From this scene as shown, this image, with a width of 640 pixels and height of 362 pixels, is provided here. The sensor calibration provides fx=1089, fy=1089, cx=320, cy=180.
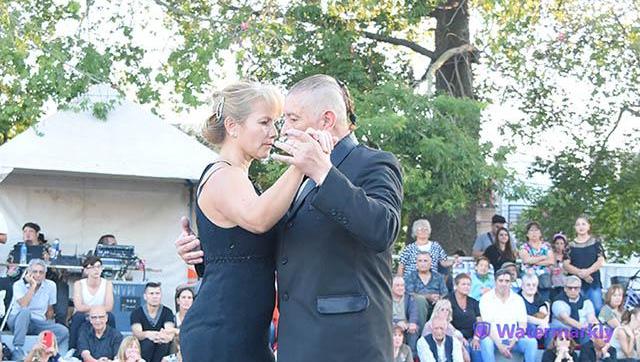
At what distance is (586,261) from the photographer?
12617mm

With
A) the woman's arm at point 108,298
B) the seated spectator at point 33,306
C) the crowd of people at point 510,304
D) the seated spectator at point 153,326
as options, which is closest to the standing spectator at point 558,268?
the crowd of people at point 510,304

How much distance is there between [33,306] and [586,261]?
20.4 ft

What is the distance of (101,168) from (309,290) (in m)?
9.25

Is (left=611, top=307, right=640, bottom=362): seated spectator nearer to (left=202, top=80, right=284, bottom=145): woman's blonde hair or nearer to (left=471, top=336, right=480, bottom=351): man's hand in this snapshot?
(left=471, top=336, right=480, bottom=351): man's hand

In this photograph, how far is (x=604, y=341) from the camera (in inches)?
478

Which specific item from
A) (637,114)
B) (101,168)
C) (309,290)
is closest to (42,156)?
(101,168)

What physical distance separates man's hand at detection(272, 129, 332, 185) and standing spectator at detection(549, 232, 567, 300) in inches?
383

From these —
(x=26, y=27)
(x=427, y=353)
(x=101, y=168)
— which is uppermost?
(x=26, y=27)

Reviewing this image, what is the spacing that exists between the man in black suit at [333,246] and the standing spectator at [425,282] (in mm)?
8119

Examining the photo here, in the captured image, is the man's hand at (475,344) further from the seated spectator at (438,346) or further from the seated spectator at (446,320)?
the seated spectator at (438,346)

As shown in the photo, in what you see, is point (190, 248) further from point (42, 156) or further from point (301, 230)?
point (42, 156)

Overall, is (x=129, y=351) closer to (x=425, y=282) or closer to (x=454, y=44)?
(x=425, y=282)

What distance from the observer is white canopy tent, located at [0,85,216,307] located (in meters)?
12.3

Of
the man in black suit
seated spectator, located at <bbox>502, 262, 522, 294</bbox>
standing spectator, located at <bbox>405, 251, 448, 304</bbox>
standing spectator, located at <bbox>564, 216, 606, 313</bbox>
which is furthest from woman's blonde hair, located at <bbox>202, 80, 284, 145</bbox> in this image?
standing spectator, located at <bbox>564, 216, 606, 313</bbox>
